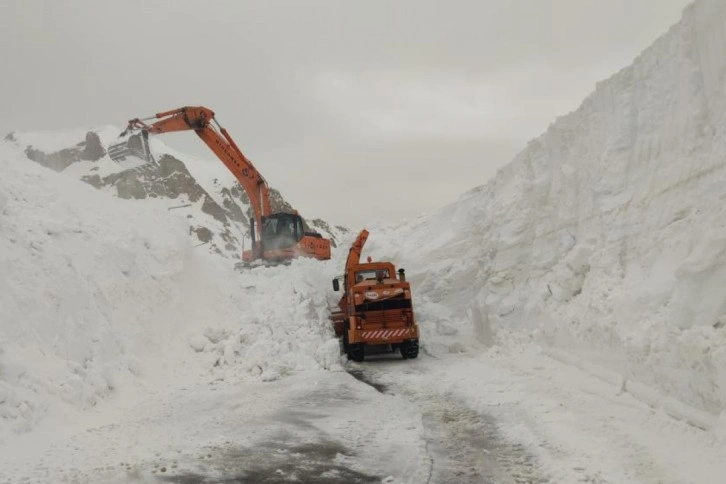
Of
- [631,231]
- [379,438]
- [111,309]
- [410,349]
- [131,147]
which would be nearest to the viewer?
[379,438]

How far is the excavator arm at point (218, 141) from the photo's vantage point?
793 inches

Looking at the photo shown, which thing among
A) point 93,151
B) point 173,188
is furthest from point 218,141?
point 93,151

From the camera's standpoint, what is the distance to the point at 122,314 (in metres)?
11.0

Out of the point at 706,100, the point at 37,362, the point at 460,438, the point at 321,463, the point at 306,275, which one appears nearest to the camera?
the point at 321,463

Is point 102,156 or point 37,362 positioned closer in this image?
point 37,362

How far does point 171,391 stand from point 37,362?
236cm

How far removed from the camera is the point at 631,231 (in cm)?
1055

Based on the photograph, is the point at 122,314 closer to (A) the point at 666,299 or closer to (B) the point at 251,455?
(B) the point at 251,455

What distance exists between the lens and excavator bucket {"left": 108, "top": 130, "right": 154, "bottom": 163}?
17859mm

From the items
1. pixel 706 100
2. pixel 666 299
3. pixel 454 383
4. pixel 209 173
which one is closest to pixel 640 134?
pixel 706 100

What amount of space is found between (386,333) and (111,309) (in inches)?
278

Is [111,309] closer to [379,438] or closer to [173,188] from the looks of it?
[379,438]

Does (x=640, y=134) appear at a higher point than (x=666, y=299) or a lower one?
higher

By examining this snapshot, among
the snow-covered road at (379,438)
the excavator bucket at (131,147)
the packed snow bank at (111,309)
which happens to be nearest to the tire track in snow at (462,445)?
the snow-covered road at (379,438)
